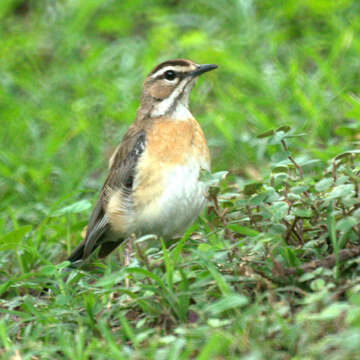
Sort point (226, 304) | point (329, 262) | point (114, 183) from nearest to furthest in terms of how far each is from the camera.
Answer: point (226, 304) < point (329, 262) < point (114, 183)

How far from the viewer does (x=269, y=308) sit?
4.41 m

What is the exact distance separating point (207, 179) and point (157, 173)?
3.95 ft

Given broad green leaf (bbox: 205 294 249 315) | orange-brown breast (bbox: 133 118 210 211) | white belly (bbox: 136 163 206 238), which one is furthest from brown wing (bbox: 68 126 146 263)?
broad green leaf (bbox: 205 294 249 315)

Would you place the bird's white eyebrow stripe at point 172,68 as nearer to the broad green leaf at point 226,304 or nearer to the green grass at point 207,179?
the green grass at point 207,179

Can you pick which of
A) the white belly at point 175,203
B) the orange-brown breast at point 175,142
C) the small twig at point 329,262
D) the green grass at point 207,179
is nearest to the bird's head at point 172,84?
the orange-brown breast at point 175,142

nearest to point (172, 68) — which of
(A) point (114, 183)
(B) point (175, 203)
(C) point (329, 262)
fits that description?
(A) point (114, 183)

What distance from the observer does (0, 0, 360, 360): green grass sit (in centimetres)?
447

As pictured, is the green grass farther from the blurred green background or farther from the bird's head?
the bird's head

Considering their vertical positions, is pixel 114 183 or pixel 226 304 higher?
pixel 226 304

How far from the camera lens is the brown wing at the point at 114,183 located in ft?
21.0

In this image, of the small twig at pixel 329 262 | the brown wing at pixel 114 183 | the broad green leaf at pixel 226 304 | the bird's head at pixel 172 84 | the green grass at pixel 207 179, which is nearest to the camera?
the broad green leaf at pixel 226 304

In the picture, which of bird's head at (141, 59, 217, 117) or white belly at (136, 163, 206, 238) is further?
bird's head at (141, 59, 217, 117)

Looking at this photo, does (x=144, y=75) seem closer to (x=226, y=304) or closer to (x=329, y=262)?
(x=329, y=262)

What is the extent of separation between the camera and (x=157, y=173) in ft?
20.1
